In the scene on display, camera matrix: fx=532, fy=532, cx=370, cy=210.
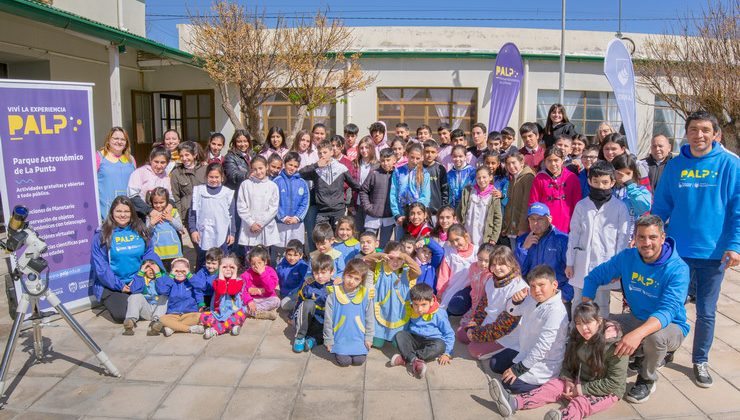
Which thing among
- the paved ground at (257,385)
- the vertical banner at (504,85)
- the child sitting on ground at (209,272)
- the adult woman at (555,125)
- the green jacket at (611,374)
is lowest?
the paved ground at (257,385)

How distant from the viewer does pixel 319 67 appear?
1295cm

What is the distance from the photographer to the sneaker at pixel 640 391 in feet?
11.1

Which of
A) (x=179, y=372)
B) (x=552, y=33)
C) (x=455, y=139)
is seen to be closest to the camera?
(x=179, y=372)

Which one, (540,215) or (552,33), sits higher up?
(552,33)

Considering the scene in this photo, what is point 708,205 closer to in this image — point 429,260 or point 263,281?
point 429,260

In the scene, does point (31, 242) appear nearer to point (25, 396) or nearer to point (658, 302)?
point (25, 396)

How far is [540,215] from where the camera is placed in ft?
14.5

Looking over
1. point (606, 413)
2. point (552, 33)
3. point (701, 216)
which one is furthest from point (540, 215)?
point (552, 33)

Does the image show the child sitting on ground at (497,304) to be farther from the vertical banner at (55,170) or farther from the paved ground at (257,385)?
the vertical banner at (55,170)

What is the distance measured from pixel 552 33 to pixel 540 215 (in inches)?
491

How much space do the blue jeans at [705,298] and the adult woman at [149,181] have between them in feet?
15.5

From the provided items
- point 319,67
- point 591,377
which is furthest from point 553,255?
point 319,67

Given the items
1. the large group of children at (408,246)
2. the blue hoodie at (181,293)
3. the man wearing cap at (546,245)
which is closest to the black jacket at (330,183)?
the large group of children at (408,246)

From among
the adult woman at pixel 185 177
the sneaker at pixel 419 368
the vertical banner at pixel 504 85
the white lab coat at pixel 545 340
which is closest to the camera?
the white lab coat at pixel 545 340
